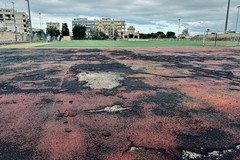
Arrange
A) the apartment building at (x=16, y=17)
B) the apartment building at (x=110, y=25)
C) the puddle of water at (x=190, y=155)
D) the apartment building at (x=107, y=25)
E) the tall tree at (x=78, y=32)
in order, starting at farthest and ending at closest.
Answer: the apartment building at (x=110, y=25) < the apartment building at (x=107, y=25) < the apartment building at (x=16, y=17) < the tall tree at (x=78, y=32) < the puddle of water at (x=190, y=155)

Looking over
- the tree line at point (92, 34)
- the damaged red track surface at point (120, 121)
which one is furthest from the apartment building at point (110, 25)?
the damaged red track surface at point (120, 121)

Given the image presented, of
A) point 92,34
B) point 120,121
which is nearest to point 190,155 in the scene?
point 120,121

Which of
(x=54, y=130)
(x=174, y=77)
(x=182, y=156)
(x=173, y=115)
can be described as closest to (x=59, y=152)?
(x=54, y=130)

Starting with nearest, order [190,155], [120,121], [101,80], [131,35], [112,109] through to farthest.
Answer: [190,155]
[120,121]
[112,109]
[101,80]
[131,35]

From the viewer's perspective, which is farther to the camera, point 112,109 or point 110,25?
point 110,25

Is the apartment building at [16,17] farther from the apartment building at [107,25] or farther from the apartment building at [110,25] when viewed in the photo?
the apartment building at [110,25]

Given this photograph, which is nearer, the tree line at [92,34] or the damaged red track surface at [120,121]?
the damaged red track surface at [120,121]

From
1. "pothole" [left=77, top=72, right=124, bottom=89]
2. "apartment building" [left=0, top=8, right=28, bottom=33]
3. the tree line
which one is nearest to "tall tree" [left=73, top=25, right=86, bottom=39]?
the tree line

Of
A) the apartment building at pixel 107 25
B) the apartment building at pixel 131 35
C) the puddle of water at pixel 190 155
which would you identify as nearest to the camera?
the puddle of water at pixel 190 155

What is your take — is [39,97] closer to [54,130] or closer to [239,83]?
[54,130]

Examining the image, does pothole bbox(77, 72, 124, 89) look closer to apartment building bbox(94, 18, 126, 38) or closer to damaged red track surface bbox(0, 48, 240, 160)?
damaged red track surface bbox(0, 48, 240, 160)

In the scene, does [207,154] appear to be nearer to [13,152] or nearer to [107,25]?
[13,152]

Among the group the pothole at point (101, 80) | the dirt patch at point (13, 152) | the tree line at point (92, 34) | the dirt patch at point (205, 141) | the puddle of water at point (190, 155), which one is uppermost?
the tree line at point (92, 34)

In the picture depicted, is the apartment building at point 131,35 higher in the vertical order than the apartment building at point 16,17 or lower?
lower
